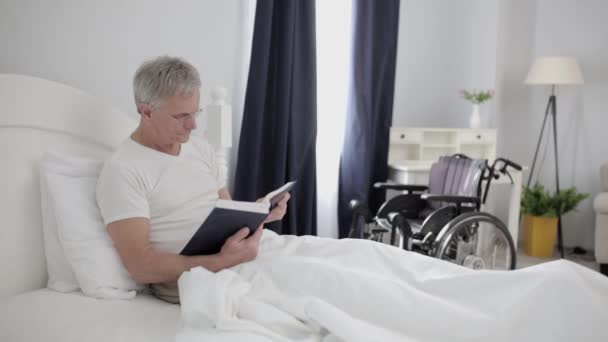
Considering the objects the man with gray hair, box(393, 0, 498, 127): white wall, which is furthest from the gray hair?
box(393, 0, 498, 127): white wall

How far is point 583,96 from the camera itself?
3.91 meters

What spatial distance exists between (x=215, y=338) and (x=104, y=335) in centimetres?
29

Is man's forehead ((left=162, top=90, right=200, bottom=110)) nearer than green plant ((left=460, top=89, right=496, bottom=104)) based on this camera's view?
Yes

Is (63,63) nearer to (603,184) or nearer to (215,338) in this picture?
(215,338)

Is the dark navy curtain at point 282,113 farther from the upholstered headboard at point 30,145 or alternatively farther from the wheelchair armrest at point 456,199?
the upholstered headboard at point 30,145

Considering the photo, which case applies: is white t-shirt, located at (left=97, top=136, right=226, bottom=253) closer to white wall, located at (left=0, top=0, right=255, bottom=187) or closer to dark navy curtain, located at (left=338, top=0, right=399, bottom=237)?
white wall, located at (left=0, top=0, right=255, bottom=187)

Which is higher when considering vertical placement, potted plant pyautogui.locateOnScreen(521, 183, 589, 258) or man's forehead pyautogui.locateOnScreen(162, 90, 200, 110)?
man's forehead pyautogui.locateOnScreen(162, 90, 200, 110)

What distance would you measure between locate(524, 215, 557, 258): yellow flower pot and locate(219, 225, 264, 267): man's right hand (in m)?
2.86

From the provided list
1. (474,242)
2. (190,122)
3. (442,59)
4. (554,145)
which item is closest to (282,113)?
(474,242)

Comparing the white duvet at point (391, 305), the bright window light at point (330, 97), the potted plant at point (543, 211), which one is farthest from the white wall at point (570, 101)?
the white duvet at point (391, 305)

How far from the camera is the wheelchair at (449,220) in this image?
93.1 inches

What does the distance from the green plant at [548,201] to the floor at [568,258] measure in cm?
30

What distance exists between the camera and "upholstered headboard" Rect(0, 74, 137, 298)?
1.50 m

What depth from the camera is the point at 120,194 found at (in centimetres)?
144
